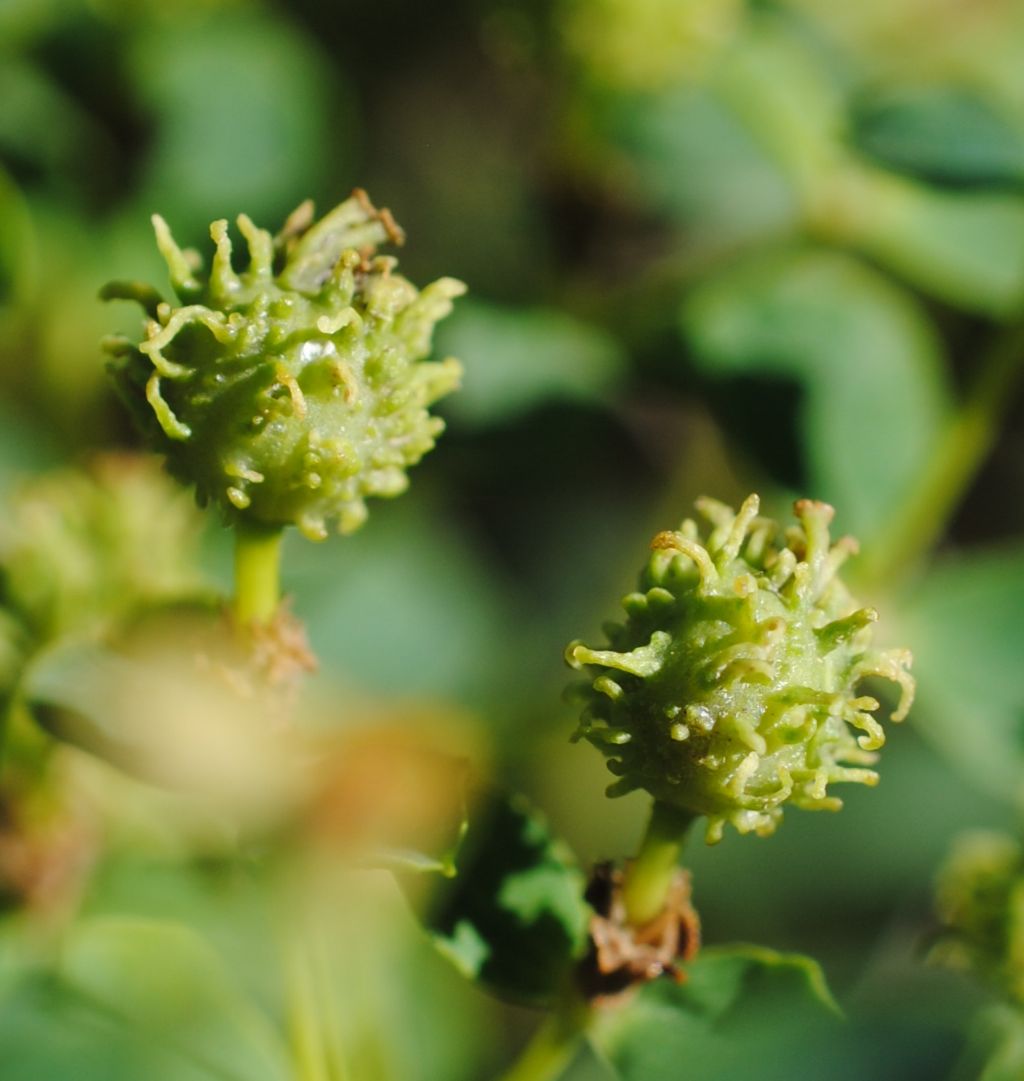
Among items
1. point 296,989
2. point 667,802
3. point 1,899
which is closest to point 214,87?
point 1,899

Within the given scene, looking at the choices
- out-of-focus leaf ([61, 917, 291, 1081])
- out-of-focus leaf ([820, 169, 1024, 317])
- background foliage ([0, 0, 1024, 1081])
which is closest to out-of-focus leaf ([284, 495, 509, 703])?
background foliage ([0, 0, 1024, 1081])

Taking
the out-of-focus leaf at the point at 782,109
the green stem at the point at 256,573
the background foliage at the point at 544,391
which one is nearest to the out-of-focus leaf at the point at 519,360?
the background foliage at the point at 544,391

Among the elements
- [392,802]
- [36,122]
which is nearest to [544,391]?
[392,802]

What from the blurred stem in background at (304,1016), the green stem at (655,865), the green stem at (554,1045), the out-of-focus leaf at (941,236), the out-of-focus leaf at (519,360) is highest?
the out-of-focus leaf at (941,236)

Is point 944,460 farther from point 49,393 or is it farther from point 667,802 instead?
point 49,393

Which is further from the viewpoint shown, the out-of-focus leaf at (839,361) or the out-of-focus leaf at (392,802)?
the out-of-focus leaf at (839,361)

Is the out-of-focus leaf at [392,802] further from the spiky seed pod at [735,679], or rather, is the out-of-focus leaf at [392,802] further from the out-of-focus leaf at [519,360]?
the out-of-focus leaf at [519,360]

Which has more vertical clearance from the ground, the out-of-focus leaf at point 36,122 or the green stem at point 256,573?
the out-of-focus leaf at point 36,122
